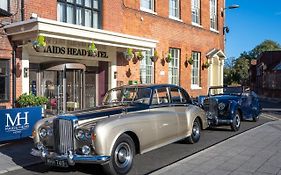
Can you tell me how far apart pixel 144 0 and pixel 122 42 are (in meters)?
4.68

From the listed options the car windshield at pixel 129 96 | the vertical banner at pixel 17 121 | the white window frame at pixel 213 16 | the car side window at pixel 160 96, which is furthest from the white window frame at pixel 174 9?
the car windshield at pixel 129 96

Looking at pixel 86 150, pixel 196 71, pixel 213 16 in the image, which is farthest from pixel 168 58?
pixel 86 150

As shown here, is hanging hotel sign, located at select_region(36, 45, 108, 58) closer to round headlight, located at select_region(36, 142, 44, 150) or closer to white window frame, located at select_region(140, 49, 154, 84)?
white window frame, located at select_region(140, 49, 154, 84)

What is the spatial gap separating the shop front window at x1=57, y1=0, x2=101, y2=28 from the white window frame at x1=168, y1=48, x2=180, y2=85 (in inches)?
228

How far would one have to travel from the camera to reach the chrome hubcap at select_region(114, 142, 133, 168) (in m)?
6.70

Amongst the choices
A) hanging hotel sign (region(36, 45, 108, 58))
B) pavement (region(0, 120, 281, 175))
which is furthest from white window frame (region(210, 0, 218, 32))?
pavement (region(0, 120, 281, 175))

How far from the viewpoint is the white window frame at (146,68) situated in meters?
17.5

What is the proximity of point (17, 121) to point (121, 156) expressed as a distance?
445 cm

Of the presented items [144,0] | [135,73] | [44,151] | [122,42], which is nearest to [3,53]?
[122,42]

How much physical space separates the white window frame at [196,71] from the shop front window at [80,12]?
861 cm

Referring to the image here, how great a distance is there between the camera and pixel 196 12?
22641 mm

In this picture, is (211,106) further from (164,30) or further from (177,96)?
(164,30)

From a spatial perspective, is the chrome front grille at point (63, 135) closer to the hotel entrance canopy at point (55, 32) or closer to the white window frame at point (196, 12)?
the hotel entrance canopy at point (55, 32)

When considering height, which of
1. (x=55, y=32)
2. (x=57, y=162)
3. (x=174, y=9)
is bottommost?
(x=57, y=162)
